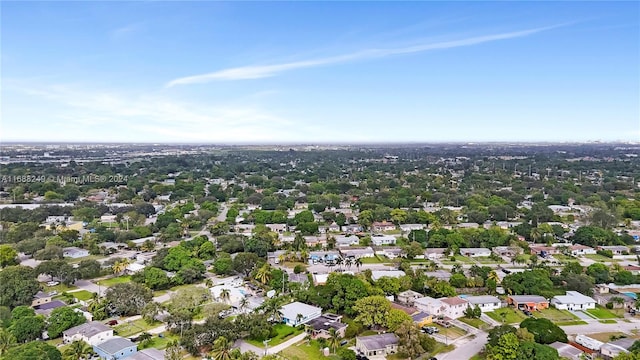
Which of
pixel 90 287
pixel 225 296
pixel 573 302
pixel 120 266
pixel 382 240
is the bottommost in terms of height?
pixel 90 287

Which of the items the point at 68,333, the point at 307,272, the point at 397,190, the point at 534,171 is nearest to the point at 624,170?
the point at 534,171

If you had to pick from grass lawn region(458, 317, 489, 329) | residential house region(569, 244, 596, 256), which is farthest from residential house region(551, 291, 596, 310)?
residential house region(569, 244, 596, 256)

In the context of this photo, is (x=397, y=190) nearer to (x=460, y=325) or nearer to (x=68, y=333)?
(x=460, y=325)

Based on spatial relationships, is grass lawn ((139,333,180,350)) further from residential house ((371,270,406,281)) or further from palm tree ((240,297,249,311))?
residential house ((371,270,406,281))

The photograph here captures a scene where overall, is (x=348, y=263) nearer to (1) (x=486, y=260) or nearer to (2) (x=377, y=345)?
(1) (x=486, y=260)

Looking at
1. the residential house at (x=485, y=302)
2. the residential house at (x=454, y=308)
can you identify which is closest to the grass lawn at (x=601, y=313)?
the residential house at (x=485, y=302)

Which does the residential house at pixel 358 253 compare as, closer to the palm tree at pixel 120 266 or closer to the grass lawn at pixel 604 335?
the palm tree at pixel 120 266

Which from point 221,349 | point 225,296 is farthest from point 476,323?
point 225,296

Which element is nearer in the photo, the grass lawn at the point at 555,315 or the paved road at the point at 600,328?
the paved road at the point at 600,328
